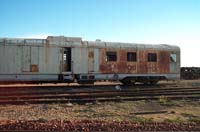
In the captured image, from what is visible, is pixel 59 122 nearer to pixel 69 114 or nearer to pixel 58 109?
pixel 69 114

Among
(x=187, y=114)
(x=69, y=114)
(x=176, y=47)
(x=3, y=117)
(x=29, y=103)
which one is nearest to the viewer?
(x=3, y=117)

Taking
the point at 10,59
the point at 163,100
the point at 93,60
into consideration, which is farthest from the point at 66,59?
the point at 163,100

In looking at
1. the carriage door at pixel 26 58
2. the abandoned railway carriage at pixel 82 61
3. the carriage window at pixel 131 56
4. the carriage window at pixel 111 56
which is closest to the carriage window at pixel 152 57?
the abandoned railway carriage at pixel 82 61

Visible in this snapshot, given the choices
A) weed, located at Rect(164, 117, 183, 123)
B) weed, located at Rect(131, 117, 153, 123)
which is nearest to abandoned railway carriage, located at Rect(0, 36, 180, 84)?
weed, located at Rect(131, 117, 153, 123)

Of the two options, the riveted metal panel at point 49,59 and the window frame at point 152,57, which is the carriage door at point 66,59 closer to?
the riveted metal panel at point 49,59

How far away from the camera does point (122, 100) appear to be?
1573 cm

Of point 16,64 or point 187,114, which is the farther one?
point 16,64

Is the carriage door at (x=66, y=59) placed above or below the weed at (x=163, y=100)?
above

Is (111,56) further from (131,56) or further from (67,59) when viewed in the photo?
(67,59)

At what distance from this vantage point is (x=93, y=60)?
75.2ft

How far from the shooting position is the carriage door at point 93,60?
74.9ft

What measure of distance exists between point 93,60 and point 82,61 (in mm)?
789

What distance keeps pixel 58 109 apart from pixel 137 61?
11.9 m

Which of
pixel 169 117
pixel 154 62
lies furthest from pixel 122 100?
pixel 154 62
